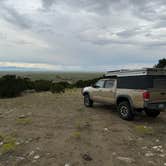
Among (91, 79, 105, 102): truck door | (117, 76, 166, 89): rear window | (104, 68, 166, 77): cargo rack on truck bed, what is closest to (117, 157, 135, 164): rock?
(117, 76, 166, 89): rear window

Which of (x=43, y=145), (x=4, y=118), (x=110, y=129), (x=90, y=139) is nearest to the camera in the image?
(x=43, y=145)

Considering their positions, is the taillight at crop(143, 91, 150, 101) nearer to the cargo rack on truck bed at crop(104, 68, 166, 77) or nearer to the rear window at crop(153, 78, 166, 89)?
the rear window at crop(153, 78, 166, 89)

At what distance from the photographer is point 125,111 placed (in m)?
9.38

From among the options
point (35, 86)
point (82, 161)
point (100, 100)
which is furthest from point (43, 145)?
point (35, 86)

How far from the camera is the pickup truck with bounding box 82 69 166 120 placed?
27.6 feet

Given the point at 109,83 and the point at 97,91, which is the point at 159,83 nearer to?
the point at 109,83

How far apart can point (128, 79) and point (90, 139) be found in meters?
3.56

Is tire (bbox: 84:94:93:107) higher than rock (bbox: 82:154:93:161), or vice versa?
tire (bbox: 84:94:93:107)

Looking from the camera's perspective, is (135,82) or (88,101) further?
(88,101)

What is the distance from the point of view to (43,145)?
6312mm

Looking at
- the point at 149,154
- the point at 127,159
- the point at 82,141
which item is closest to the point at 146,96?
the point at 149,154

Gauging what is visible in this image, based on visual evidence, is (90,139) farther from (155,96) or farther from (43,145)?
(155,96)

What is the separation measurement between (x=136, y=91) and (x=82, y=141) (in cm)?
331

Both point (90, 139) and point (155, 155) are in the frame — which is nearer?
point (155, 155)
